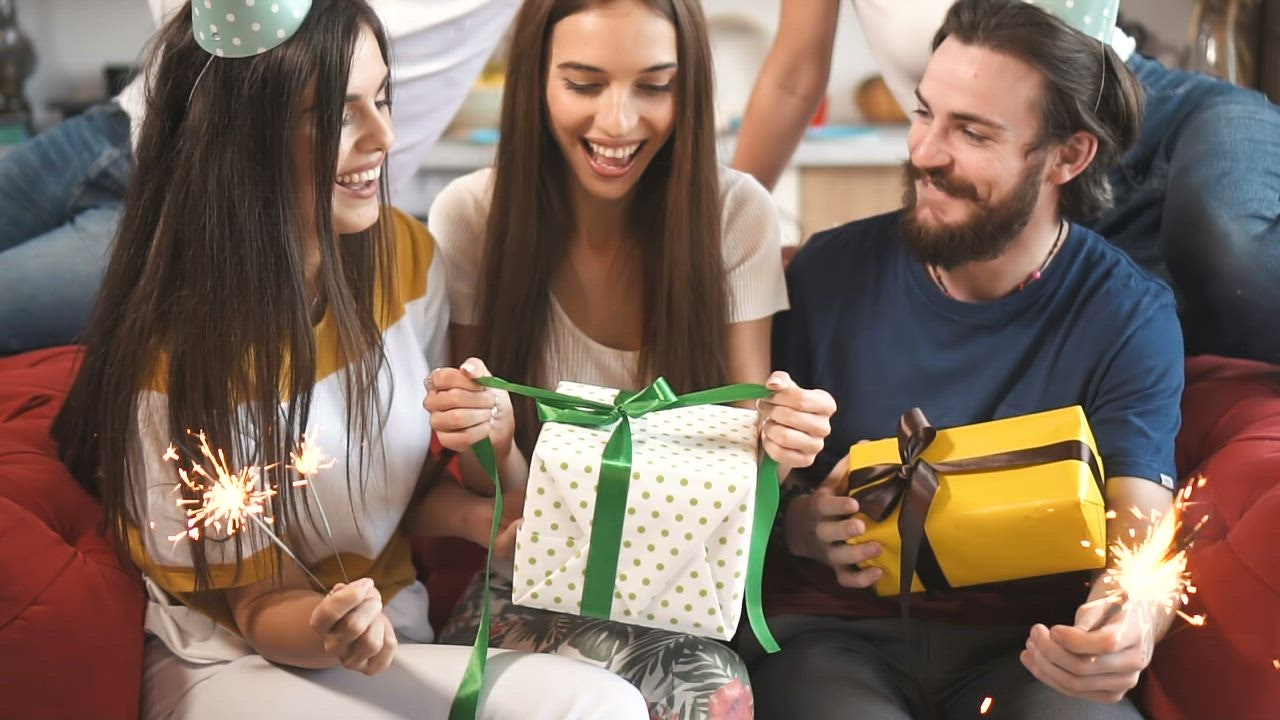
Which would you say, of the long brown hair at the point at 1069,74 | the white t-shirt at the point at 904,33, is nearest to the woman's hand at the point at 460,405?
the long brown hair at the point at 1069,74

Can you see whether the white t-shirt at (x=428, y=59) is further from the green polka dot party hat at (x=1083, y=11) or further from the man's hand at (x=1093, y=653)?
the man's hand at (x=1093, y=653)

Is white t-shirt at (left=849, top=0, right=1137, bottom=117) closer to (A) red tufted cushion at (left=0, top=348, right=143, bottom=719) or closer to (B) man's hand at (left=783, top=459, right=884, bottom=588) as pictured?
(B) man's hand at (left=783, top=459, right=884, bottom=588)

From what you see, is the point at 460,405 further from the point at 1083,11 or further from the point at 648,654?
the point at 1083,11

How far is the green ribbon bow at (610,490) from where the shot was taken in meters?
1.17

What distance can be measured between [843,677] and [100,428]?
84 centimetres

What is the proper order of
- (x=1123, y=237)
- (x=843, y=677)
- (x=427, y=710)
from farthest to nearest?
(x=1123, y=237) → (x=843, y=677) → (x=427, y=710)

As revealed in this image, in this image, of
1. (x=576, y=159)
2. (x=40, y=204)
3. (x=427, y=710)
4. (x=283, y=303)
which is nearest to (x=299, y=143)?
(x=283, y=303)

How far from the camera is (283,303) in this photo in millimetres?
1267

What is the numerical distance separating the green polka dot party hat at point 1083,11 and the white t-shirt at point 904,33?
0.98ft

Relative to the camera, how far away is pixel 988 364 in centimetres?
148

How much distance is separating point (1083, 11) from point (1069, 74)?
0.25ft

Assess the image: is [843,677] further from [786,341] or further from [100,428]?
→ [100,428]

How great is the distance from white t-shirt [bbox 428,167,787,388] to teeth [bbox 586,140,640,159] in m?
0.16

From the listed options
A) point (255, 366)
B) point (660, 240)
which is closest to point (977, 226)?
point (660, 240)
